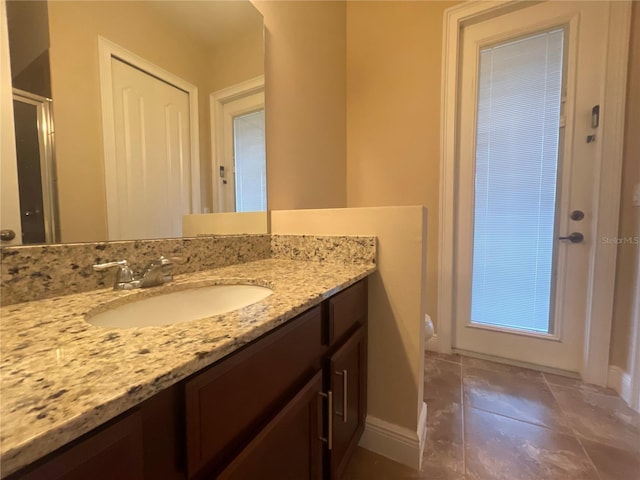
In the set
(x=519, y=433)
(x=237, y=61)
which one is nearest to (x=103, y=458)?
(x=237, y=61)

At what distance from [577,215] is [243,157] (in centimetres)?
182

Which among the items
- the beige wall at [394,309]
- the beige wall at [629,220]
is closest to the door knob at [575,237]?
the beige wall at [629,220]

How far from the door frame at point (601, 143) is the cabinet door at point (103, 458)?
75.3 inches

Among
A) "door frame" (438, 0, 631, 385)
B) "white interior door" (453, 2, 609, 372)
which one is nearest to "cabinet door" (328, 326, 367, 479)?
"white interior door" (453, 2, 609, 372)

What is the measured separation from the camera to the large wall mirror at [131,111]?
67cm

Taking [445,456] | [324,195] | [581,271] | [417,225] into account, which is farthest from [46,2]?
[581,271]

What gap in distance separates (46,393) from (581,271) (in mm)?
2143

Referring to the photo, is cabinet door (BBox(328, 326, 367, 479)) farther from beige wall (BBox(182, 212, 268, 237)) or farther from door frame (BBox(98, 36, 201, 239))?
door frame (BBox(98, 36, 201, 239))

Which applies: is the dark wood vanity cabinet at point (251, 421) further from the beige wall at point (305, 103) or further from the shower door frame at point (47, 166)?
the beige wall at point (305, 103)

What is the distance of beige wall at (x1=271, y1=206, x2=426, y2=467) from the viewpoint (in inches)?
39.4

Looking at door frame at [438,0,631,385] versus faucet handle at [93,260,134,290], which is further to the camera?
door frame at [438,0,631,385]

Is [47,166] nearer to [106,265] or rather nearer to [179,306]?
[106,265]

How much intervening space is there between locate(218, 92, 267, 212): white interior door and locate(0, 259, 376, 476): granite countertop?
2.18 feet

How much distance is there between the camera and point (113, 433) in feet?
0.98
